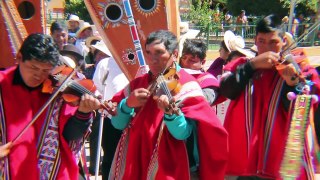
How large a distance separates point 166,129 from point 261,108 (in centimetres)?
64

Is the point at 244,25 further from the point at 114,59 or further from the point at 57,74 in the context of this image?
the point at 57,74

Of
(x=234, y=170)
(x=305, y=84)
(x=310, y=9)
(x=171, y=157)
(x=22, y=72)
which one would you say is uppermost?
(x=22, y=72)

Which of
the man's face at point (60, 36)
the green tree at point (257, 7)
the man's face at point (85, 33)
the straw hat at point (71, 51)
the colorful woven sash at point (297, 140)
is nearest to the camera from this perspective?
the colorful woven sash at point (297, 140)

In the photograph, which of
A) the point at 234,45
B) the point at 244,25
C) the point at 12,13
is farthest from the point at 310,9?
the point at 12,13

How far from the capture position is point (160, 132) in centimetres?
306

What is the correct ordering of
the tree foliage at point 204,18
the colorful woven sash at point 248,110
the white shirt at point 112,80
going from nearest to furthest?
1. the colorful woven sash at point 248,110
2. the white shirt at point 112,80
3. the tree foliage at point 204,18

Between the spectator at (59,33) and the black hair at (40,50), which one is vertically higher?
the black hair at (40,50)

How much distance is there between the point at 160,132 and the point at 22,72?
31.6 inches

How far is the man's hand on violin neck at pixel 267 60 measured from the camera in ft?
10.1

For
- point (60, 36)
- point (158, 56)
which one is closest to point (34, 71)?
point (158, 56)

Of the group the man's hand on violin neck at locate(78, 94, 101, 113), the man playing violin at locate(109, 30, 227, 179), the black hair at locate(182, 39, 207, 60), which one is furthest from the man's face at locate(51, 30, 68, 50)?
the man's hand on violin neck at locate(78, 94, 101, 113)

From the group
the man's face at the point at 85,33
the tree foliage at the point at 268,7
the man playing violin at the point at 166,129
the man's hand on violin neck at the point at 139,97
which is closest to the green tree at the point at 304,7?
the tree foliage at the point at 268,7

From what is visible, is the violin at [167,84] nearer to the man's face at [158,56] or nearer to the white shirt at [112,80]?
the man's face at [158,56]

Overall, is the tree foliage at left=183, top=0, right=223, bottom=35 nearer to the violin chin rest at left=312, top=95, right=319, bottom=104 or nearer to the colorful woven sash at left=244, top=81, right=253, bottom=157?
the colorful woven sash at left=244, top=81, right=253, bottom=157
